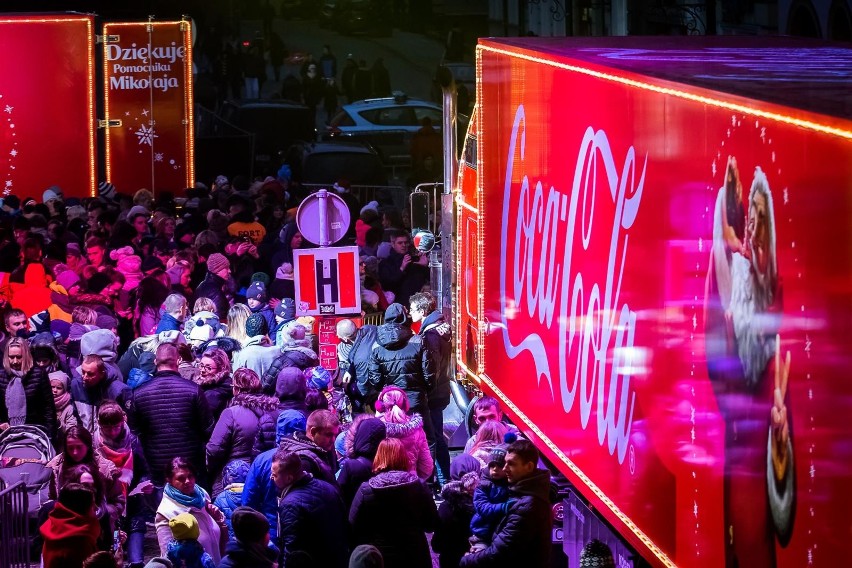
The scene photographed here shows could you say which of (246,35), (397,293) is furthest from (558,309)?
(246,35)

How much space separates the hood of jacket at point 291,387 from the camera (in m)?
10.5

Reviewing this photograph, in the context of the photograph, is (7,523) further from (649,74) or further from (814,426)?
(814,426)

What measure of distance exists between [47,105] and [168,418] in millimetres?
12783

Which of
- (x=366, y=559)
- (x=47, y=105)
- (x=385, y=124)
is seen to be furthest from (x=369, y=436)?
(x=385, y=124)

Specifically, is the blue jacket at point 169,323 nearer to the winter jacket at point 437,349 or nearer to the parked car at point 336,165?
the winter jacket at point 437,349

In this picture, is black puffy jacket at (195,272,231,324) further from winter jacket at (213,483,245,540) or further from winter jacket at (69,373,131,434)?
winter jacket at (213,483,245,540)

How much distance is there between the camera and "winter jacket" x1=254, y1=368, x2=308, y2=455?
402 inches

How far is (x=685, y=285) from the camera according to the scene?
544 cm

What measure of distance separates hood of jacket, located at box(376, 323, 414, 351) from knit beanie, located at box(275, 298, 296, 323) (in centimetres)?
155

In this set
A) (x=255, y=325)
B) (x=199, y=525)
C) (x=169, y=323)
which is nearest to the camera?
(x=199, y=525)

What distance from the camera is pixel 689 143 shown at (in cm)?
542

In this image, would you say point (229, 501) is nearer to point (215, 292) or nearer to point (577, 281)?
point (577, 281)

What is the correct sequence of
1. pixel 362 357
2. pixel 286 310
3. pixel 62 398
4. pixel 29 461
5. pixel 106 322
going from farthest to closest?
pixel 286 310, pixel 106 322, pixel 362 357, pixel 62 398, pixel 29 461

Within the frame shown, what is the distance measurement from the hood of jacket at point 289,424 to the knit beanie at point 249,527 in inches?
80.3
